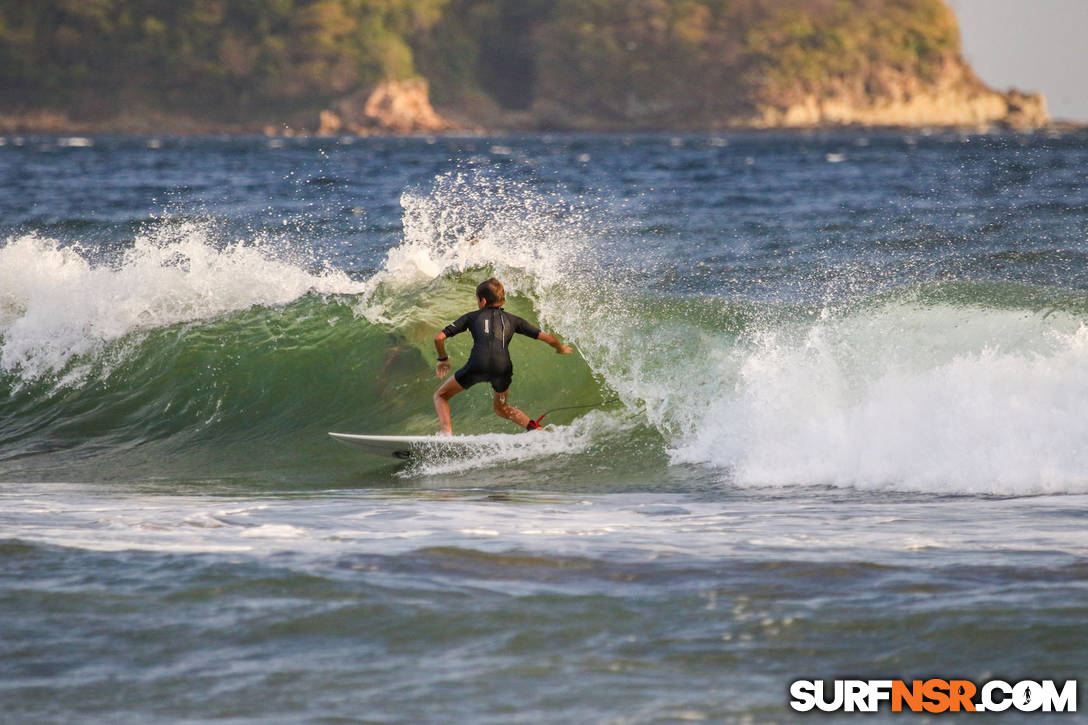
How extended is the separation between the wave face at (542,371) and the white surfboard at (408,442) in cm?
11

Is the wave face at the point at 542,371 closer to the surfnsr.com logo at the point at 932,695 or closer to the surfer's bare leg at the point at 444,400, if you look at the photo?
the surfer's bare leg at the point at 444,400

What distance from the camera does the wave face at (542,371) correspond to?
385 inches

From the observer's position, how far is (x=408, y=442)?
33.8 ft

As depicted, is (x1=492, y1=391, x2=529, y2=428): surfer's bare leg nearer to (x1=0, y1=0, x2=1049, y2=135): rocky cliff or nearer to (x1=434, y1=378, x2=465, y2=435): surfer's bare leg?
(x1=434, y1=378, x2=465, y2=435): surfer's bare leg

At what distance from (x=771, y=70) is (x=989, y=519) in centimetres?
15555

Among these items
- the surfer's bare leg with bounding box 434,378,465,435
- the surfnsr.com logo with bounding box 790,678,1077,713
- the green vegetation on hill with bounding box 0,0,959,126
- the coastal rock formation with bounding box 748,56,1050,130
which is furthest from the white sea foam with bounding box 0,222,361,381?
the coastal rock formation with bounding box 748,56,1050,130

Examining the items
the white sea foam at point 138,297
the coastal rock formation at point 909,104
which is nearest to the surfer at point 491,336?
A: the white sea foam at point 138,297

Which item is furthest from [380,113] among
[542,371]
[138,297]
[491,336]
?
[491,336]

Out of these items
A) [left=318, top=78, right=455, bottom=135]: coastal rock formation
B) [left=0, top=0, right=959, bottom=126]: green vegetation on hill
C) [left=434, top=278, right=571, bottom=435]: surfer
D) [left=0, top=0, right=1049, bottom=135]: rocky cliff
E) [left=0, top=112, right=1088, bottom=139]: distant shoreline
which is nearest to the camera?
[left=434, top=278, right=571, bottom=435]: surfer

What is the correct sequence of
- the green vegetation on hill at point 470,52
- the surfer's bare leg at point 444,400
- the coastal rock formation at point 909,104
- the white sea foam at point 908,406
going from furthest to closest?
the coastal rock formation at point 909,104 → the green vegetation on hill at point 470,52 → the surfer's bare leg at point 444,400 → the white sea foam at point 908,406

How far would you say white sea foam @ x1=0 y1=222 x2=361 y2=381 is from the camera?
13.9 metres

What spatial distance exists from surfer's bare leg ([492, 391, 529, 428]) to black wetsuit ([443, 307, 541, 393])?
0.26 metres

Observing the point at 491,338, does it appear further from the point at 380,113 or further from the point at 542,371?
the point at 380,113

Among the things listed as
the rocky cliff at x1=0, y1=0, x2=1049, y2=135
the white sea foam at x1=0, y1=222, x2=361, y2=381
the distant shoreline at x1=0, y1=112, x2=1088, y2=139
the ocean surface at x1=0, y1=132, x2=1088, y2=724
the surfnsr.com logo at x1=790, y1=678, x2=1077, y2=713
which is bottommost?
the surfnsr.com logo at x1=790, y1=678, x2=1077, y2=713
